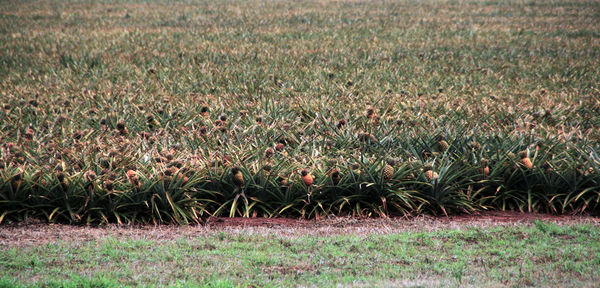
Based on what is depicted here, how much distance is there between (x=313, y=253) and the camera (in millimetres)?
3859

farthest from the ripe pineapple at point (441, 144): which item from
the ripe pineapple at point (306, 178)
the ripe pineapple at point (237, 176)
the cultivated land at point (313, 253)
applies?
the ripe pineapple at point (237, 176)

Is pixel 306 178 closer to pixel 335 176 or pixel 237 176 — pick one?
pixel 335 176

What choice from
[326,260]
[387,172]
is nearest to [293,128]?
[387,172]

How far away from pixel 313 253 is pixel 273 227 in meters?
0.70

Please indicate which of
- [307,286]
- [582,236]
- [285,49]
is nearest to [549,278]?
[582,236]

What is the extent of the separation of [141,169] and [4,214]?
3.41ft

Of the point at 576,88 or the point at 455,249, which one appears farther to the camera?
the point at 576,88

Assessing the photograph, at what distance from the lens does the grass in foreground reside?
338 cm

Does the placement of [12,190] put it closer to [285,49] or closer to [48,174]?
[48,174]

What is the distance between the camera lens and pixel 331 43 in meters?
13.9

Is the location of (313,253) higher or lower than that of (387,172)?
lower

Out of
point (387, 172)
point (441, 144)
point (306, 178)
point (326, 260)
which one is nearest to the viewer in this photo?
point (326, 260)

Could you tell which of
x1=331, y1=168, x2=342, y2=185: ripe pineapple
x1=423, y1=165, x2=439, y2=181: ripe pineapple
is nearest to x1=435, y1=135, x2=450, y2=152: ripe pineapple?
x1=423, y1=165, x2=439, y2=181: ripe pineapple

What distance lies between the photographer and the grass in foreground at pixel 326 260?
133 inches
